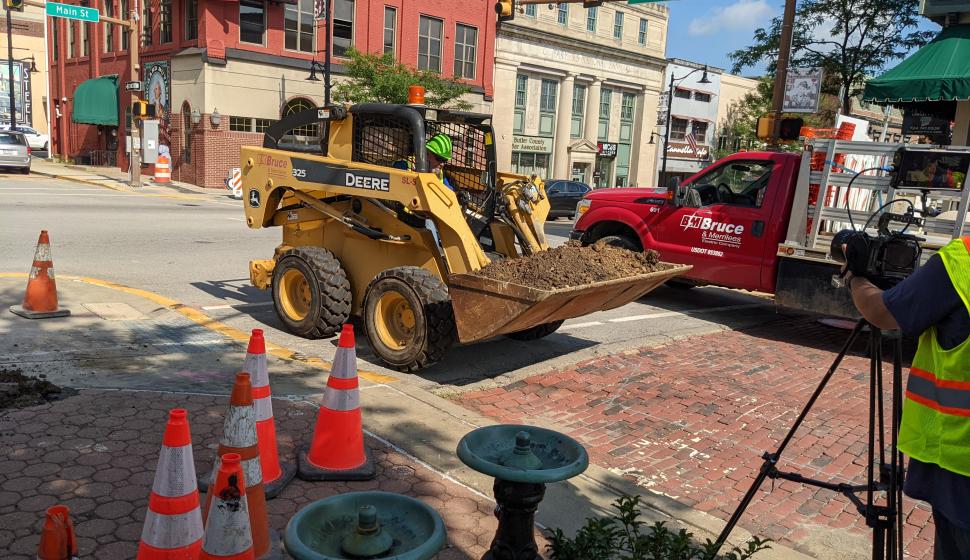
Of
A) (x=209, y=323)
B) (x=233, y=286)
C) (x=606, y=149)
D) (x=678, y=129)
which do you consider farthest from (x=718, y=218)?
(x=678, y=129)

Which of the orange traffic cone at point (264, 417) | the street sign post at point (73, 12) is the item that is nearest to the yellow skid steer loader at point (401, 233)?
the orange traffic cone at point (264, 417)

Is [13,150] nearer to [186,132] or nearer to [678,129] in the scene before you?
[186,132]

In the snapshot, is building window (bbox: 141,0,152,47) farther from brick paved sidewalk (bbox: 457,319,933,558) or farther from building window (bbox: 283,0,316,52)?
brick paved sidewalk (bbox: 457,319,933,558)

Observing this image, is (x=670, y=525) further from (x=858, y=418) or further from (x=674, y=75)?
(x=674, y=75)

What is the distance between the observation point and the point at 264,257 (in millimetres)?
11969

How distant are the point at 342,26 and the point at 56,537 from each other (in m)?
28.9

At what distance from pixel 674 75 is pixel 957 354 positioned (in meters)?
44.6

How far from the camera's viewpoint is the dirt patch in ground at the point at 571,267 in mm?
5723

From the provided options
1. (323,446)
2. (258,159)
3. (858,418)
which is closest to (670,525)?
(323,446)

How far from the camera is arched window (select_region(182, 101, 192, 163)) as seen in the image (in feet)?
89.8

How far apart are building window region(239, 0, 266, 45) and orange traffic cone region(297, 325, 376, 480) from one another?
25.7 m

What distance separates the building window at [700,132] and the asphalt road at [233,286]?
34691 millimetres

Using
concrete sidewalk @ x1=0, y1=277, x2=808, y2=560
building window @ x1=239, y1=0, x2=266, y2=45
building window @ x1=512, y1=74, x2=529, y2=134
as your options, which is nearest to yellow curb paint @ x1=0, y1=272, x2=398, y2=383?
concrete sidewalk @ x1=0, y1=277, x2=808, y2=560

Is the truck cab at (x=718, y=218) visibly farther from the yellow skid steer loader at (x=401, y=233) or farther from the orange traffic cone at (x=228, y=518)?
the orange traffic cone at (x=228, y=518)
